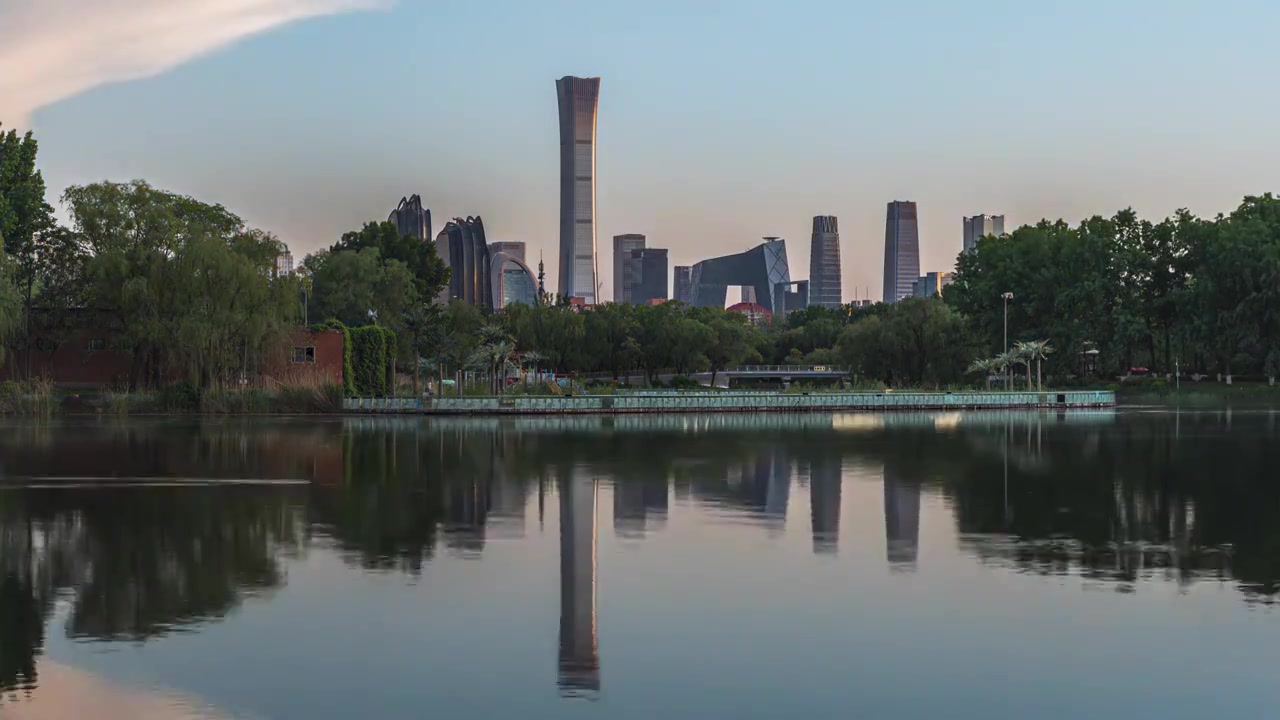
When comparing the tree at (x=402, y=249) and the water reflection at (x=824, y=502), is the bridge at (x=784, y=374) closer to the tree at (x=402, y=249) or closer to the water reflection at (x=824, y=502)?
the tree at (x=402, y=249)

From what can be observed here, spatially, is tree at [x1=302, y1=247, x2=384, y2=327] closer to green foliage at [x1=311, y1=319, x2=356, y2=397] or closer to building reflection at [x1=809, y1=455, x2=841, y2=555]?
green foliage at [x1=311, y1=319, x2=356, y2=397]

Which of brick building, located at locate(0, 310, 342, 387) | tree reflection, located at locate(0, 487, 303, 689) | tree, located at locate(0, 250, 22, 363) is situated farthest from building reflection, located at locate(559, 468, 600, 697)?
brick building, located at locate(0, 310, 342, 387)

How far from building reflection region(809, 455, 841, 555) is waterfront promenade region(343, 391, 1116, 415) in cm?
3035

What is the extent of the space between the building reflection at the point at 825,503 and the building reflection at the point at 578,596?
11.7ft

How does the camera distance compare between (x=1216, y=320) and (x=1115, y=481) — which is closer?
(x=1115, y=481)

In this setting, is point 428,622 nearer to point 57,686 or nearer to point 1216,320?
point 57,686

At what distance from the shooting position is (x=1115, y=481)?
94.6 ft

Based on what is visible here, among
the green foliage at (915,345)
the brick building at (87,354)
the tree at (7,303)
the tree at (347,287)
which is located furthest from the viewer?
the green foliage at (915,345)

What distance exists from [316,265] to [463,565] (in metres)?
96.9

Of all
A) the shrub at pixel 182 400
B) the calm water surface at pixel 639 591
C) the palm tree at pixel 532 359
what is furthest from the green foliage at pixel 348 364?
the calm water surface at pixel 639 591

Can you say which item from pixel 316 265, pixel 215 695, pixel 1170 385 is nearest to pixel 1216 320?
pixel 1170 385

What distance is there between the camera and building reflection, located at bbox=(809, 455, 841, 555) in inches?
780

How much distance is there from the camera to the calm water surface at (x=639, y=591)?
36.5ft

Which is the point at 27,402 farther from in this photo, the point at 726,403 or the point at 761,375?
the point at 761,375
